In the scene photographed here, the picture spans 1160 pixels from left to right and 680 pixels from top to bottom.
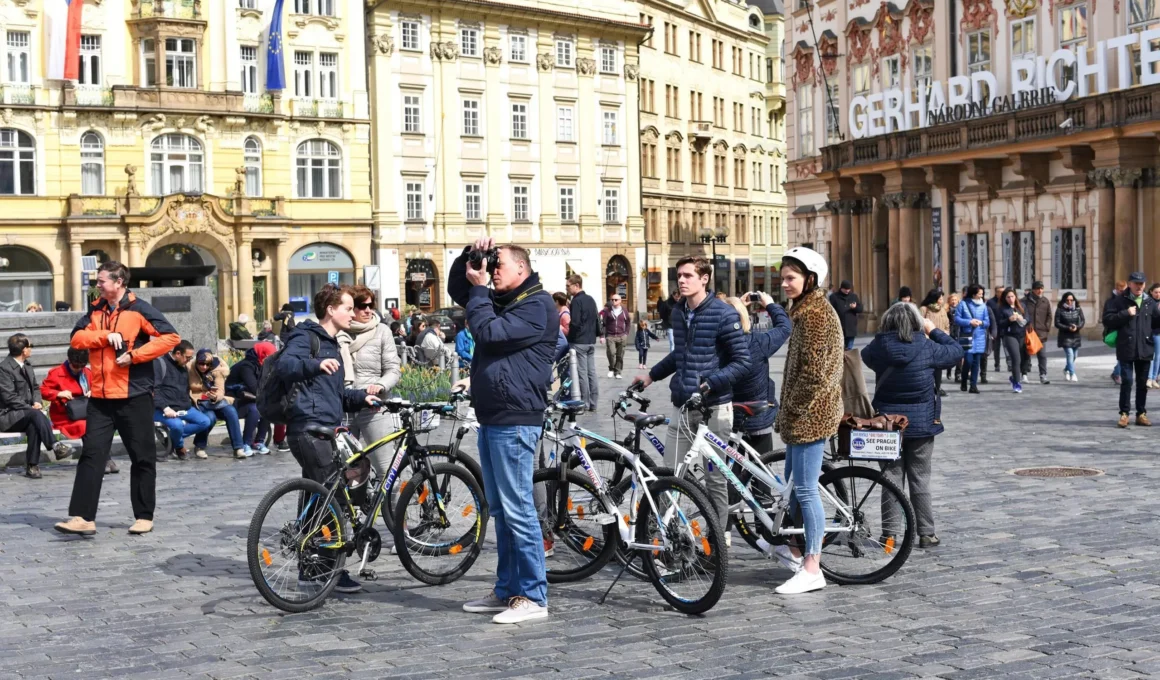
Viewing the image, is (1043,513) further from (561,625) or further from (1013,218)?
(1013,218)

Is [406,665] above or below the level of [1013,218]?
below

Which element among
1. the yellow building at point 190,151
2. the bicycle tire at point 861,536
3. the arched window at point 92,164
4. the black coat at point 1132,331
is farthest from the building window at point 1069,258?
the arched window at point 92,164

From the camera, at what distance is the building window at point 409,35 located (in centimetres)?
6394

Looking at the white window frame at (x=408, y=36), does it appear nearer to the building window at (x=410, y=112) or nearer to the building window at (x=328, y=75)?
the building window at (x=410, y=112)

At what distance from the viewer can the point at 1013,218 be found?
40.0m

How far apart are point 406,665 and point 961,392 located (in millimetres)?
18882

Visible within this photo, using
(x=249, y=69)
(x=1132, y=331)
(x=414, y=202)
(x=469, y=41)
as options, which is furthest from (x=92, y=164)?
(x=1132, y=331)

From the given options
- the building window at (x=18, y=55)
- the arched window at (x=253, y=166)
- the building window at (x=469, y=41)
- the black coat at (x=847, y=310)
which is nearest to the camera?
the black coat at (x=847, y=310)

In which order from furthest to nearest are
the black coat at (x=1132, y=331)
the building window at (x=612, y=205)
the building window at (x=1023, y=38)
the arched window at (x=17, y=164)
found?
the building window at (x=612, y=205), the arched window at (x=17, y=164), the building window at (x=1023, y=38), the black coat at (x=1132, y=331)

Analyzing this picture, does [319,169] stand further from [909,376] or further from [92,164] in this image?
[909,376]

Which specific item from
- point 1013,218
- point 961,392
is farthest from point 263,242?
point 961,392

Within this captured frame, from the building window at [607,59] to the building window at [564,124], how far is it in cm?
296

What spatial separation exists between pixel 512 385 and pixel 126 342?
4.28 metres

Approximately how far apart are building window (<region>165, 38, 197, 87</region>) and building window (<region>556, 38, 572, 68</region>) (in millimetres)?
16395
